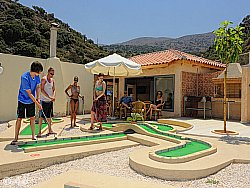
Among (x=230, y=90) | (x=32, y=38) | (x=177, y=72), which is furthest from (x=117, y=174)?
(x=32, y=38)

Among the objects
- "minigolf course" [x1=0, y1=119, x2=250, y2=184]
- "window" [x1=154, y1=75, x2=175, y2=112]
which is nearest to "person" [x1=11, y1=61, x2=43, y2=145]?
"minigolf course" [x1=0, y1=119, x2=250, y2=184]

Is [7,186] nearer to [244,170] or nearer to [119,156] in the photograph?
[119,156]

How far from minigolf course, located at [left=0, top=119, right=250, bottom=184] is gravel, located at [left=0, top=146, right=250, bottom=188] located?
12 cm

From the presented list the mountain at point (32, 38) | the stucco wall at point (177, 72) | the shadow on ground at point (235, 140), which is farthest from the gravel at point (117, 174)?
the mountain at point (32, 38)

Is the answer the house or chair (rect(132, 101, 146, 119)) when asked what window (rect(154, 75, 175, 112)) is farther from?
chair (rect(132, 101, 146, 119))

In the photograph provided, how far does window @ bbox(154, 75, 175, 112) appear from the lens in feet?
40.5

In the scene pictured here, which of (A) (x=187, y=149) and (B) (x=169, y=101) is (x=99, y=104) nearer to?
(A) (x=187, y=149)

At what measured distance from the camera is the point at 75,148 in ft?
18.0

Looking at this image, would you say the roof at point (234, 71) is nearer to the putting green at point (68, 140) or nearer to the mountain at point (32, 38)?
the putting green at point (68, 140)

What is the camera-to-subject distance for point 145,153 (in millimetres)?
4879

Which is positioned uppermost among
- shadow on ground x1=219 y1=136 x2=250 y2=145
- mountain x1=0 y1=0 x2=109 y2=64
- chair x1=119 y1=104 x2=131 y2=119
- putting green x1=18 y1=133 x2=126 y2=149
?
mountain x1=0 y1=0 x2=109 y2=64

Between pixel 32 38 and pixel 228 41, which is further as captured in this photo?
pixel 32 38

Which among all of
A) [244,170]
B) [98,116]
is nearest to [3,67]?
[98,116]

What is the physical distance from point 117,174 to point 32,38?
30.6 meters
